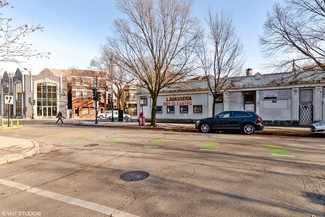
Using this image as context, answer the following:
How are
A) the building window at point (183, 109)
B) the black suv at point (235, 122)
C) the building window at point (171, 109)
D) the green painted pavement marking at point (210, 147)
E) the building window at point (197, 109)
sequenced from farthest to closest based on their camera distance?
the building window at point (171, 109) → the building window at point (183, 109) → the building window at point (197, 109) → the black suv at point (235, 122) → the green painted pavement marking at point (210, 147)

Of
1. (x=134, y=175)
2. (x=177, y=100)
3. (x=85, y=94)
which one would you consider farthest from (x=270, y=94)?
(x=85, y=94)

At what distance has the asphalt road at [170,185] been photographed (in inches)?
134

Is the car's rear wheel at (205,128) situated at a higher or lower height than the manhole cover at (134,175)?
higher

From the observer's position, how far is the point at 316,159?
654cm

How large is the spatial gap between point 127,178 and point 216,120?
34.6ft

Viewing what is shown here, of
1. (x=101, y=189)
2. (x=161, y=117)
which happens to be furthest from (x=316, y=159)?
(x=161, y=117)

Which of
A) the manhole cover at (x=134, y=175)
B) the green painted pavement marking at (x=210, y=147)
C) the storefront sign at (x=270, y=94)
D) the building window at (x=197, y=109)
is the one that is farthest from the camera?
the building window at (x=197, y=109)

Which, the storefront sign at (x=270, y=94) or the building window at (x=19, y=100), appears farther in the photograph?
the building window at (x=19, y=100)

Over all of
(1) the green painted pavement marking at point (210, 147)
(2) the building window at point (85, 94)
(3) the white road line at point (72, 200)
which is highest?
(2) the building window at point (85, 94)

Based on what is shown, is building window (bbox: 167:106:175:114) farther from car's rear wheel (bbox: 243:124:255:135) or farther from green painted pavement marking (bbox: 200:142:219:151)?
green painted pavement marking (bbox: 200:142:219:151)

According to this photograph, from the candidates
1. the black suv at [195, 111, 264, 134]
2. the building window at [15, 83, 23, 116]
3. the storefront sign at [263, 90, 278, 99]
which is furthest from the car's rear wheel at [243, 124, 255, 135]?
the building window at [15, 83, 23, 116]

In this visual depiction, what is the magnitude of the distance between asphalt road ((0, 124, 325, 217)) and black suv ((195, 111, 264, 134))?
5962 mm

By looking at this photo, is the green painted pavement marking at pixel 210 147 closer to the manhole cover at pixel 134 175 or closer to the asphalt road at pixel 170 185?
the asphalt road at pixel 170 185

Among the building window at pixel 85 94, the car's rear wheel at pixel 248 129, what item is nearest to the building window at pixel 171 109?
the car's rear wheel at pixel 248 129
